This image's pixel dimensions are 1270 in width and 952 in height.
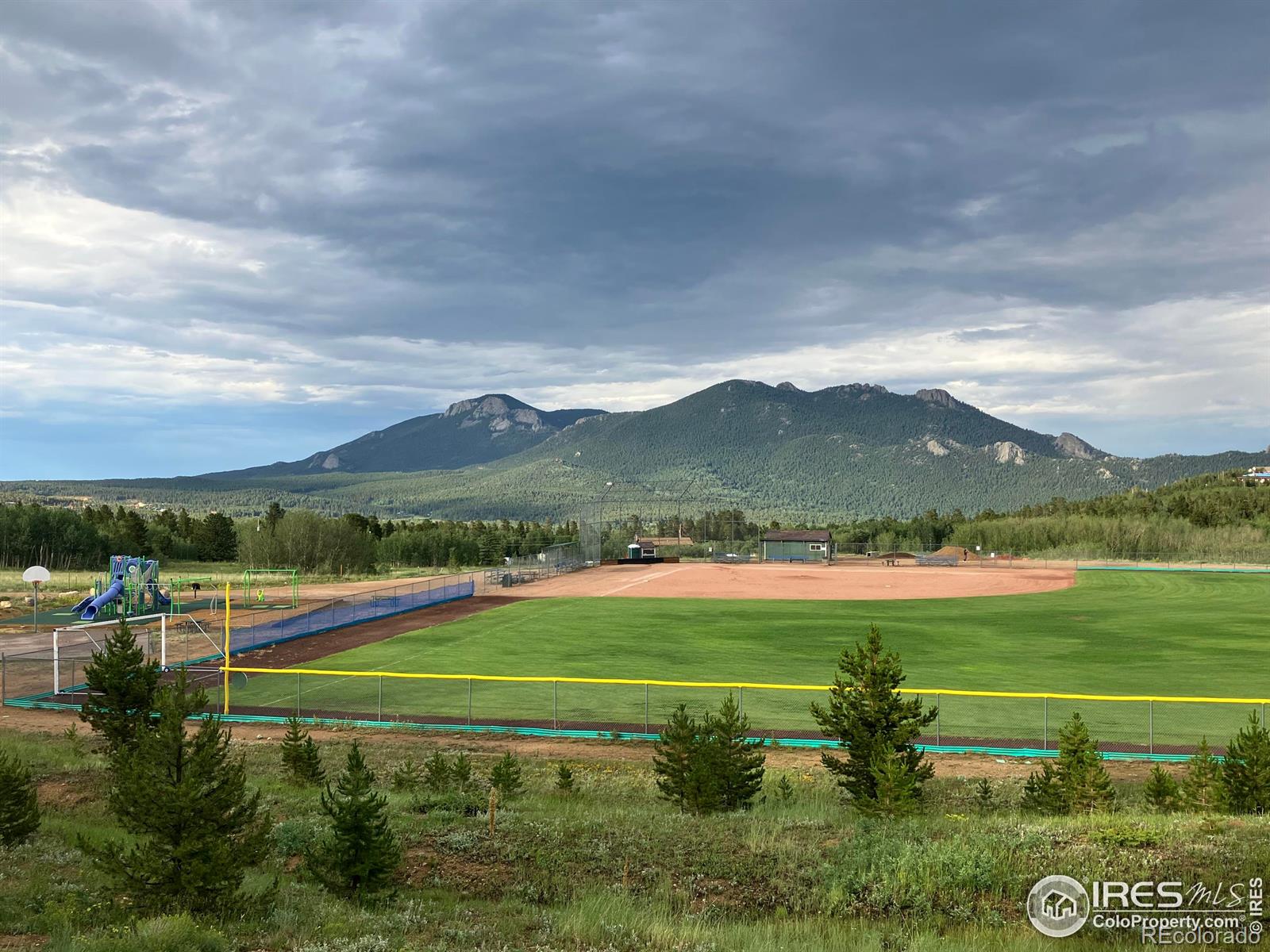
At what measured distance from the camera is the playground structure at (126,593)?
4791cm

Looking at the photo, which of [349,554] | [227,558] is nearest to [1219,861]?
[349,554]

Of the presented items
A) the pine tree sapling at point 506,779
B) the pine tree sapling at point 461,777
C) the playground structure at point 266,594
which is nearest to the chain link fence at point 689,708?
the pine tree sapling at point 461,777

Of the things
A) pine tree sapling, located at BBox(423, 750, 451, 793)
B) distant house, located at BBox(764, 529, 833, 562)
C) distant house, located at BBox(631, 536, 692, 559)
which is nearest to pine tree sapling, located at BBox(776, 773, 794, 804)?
pine tree sapling, located at BBox(423, 750, 451, 793)

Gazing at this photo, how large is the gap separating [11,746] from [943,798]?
71.8ft

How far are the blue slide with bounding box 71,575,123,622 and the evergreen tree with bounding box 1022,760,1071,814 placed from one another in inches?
1861

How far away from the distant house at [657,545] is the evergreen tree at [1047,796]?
93479mm

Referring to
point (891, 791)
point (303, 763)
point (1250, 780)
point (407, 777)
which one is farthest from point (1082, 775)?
point (303, 763)

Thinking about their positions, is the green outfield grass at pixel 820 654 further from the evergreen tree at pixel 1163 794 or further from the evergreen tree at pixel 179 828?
the evergreen tree at pixel 179 828

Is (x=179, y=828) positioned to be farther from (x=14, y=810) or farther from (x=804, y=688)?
(x=804, y=688)

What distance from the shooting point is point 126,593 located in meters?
48.2

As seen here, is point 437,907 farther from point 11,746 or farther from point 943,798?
point 11,746

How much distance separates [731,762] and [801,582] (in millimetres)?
65082

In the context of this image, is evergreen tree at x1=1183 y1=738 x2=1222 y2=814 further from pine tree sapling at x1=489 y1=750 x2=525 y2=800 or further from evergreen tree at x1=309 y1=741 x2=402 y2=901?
evergreen tree at x1=309 y1=741 x2=402 y2=901
